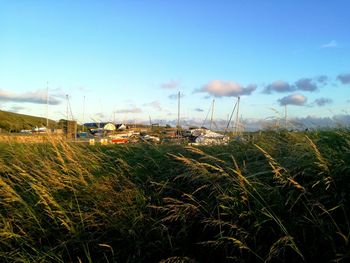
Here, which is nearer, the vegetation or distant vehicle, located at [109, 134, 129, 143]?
the vegetation

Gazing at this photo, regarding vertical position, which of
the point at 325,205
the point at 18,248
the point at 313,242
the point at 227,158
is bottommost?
the point at 18,248

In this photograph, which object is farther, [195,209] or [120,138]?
[120,138]

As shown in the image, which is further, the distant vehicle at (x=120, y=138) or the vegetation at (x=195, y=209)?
the distant vehicle at (x=120, y=138)

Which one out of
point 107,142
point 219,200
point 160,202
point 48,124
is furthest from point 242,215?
point 48,124

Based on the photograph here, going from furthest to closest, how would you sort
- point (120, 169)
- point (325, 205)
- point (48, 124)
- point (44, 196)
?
point (48, 124)
point (120, 169)
point (44, 196)
point (325, 205)

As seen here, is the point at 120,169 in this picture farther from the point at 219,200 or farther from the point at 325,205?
the point at 325,205

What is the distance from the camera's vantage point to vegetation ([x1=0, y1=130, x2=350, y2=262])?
13.7 feet

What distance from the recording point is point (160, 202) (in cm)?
530

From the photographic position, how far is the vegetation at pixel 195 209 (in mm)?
4180

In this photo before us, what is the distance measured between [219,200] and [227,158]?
1.22m

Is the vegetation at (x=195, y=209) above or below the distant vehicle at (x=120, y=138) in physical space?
below

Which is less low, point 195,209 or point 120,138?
point 120,138

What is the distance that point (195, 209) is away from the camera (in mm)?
4801

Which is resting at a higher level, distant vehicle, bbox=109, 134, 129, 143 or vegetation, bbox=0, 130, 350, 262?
distant vehicle, bbox=109, 134, 129, 143
